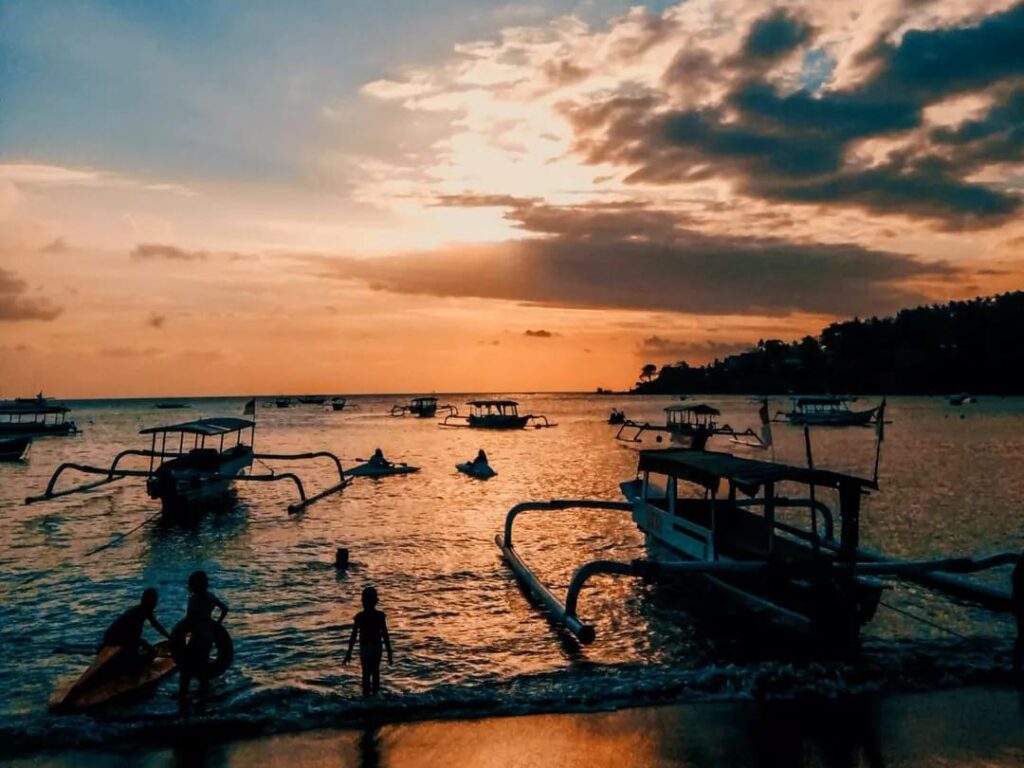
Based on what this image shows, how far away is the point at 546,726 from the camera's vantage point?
1053 centimetres

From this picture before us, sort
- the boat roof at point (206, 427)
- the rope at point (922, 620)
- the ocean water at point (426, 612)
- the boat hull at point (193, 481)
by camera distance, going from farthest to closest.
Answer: the boat roof at point (206, 427) < the boat hull at point (193, 481) < the rope at point (922, 620) < the ocean water at point (426, 612)

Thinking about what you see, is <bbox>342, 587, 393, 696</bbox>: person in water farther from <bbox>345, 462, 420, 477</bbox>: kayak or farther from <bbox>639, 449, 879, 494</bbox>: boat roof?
<bbox>345, 462, 420, 477</bbox>: kayak

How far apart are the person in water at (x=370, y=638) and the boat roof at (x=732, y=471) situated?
287 inches

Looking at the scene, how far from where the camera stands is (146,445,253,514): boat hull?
30469 millimetres

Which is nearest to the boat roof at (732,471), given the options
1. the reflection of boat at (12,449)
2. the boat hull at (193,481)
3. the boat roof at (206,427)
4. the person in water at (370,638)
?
the person in water at (370,638)

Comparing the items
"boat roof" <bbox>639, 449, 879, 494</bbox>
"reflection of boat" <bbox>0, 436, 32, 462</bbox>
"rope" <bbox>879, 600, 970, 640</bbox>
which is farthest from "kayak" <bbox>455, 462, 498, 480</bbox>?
"reflection of boat" <bbox>0, 436, 32, 462</bbox>

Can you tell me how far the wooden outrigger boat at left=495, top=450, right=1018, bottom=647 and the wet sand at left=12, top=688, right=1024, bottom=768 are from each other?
1.94 metres

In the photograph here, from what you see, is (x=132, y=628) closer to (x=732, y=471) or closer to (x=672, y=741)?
(x=672, y=741)

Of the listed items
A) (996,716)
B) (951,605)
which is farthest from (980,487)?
(996,716)

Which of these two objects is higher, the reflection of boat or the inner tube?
the inner tube

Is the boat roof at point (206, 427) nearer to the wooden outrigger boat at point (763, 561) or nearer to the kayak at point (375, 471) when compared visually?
the kayak at point (375, 471)

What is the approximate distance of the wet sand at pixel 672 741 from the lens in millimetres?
9328

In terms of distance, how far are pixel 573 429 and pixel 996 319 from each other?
466 ft

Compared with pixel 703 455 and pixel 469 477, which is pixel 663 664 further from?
pixel 469 477
